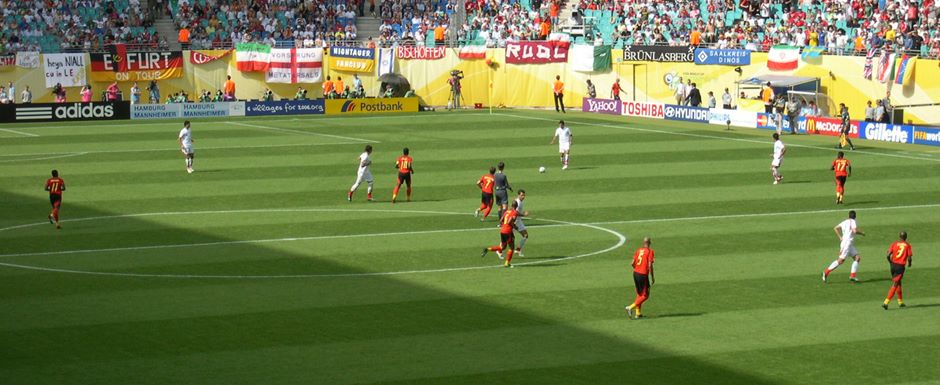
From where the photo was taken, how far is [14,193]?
42938 millimetres

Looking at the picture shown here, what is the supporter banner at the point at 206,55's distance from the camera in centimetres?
7706

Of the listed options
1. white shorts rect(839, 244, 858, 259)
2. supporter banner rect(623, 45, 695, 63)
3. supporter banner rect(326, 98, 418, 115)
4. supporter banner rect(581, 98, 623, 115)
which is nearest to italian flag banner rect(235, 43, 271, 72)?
supporter banner rect(326, 98, 418, 115)

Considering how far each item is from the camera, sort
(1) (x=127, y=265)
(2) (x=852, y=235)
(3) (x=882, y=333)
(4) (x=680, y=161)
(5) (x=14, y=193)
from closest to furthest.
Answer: (3) (x=882, y=333), (2) (x=852, y=235), (1) (x=127, y=265), (5) (x=14, y=193), (4) (x=680, y=161)

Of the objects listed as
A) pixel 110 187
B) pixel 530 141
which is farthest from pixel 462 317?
pixel 530 141

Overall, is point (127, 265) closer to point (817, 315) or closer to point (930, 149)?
point (817, 315)

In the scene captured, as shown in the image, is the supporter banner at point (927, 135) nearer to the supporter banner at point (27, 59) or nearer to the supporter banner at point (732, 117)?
the supporter banner at point (732, 117)

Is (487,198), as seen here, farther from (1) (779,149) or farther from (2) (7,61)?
(2) (7,61)

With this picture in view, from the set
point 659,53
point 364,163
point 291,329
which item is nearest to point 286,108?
point 659,53

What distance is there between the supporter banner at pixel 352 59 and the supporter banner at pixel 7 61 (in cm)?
1815

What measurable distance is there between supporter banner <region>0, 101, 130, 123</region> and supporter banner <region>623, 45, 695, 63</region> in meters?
28.6

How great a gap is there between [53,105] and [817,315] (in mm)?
50658

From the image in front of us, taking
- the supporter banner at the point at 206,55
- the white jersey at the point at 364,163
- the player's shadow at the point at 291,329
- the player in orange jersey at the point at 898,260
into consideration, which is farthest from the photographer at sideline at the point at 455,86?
the player in orange jersey at the point at 898,260

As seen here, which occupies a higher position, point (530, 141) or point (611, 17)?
point (611, 17)

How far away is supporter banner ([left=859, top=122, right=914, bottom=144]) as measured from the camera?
57.2 m
